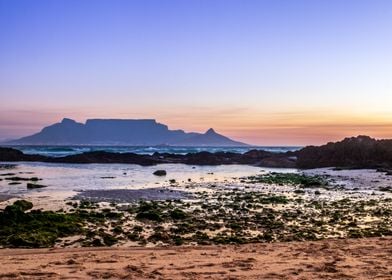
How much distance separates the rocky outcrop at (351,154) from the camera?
42375 mm

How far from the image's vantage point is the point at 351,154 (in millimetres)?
45781

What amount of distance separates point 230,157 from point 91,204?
49.9 meters

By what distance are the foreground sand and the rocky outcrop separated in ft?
102

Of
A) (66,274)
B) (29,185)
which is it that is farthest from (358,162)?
(66,274)

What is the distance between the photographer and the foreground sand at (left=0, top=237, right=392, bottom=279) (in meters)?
8.13

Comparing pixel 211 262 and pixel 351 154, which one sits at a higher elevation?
pixel 351 154

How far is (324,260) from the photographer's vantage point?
9297 millimetres

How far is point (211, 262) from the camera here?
30.0ft

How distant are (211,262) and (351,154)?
3959 cm

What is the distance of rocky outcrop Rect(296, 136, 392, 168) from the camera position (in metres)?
42.4

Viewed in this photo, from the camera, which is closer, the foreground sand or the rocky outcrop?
the foreground sand

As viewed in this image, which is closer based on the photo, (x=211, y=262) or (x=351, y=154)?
(x=211, y=262)

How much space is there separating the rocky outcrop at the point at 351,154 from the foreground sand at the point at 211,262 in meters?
31.1

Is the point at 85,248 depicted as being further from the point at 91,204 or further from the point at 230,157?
the point at 230,157
